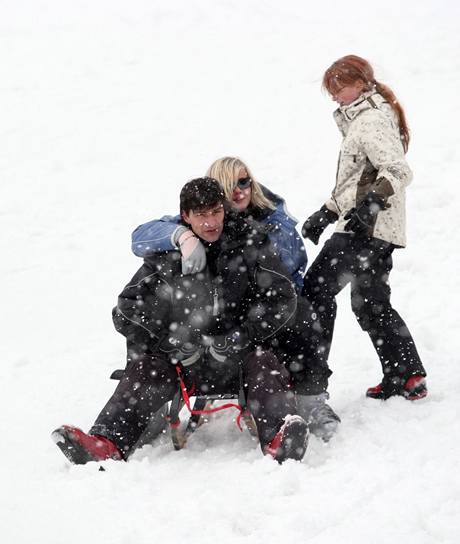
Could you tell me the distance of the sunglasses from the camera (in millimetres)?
4230

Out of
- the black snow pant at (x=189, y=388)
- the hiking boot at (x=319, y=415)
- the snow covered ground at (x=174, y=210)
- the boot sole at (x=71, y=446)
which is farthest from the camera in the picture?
the hiking boot at (x=319, y=415)

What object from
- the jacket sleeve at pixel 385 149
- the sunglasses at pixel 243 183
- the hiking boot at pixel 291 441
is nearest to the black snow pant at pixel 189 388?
the hiking boot at pixel 291 441

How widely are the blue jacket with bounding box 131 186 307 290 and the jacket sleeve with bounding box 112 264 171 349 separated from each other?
0.49ft

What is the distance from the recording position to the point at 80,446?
12.3ft

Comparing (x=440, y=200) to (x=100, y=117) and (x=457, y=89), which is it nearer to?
(x=457, y=89)

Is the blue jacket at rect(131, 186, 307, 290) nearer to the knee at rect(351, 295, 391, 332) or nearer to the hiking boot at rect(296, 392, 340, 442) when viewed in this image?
the knee at rect(351, 295, 391, 332)

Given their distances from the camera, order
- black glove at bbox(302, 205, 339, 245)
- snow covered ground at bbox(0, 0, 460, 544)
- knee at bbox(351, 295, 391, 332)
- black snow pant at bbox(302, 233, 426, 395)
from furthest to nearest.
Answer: black glove at bbox(302, 205, 339, 245) → knee at bbox(351, 295, 391, 332) → black snow pant at bbox(302, 233, 426, 395) → snow covered ground at bbox(0, 0, 460, 544)

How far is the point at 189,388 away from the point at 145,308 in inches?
20.9

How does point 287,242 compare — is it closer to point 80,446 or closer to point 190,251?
point 190,251

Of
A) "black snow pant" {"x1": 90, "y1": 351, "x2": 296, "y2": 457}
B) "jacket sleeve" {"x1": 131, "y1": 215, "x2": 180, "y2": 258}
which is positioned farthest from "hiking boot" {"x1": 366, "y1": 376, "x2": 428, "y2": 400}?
"jacket sleeve" {"x1": 131, "y1": 215, "x2": 180, "y2": 258}

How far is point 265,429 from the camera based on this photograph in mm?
3791

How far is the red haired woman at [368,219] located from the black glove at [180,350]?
770 mm

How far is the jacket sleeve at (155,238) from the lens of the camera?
411cm

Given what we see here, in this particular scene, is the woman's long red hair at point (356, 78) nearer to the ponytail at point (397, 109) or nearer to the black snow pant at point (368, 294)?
the ponytail at point (397, 109)
